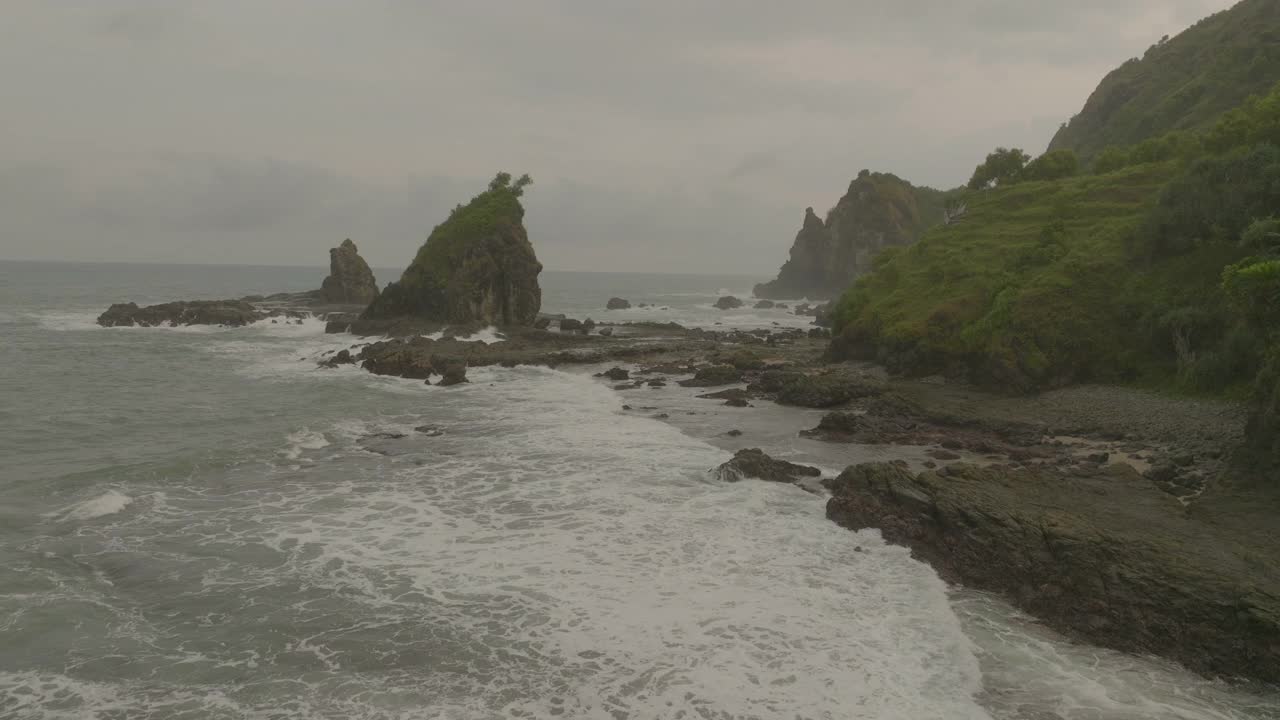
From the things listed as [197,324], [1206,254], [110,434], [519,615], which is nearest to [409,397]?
[110,434]

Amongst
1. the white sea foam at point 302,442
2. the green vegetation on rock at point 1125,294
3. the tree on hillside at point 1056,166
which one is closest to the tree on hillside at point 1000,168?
the tree on hillside at point 1056,166

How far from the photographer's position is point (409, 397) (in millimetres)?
44281

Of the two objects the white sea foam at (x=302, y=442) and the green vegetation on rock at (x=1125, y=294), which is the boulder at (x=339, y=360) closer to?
the white sea foam at (x=302, y=442)

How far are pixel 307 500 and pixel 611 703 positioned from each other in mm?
15812

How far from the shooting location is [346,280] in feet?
360

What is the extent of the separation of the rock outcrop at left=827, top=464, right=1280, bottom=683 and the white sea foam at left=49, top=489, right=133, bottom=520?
23081 mm

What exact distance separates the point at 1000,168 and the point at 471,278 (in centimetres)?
6857

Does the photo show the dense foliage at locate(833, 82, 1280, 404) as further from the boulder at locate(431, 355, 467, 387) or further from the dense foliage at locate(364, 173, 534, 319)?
the dense foliage at locate(364, 173, 534, 319)

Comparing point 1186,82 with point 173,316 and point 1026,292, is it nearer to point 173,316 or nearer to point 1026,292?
point 1026,292

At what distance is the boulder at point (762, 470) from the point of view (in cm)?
2645

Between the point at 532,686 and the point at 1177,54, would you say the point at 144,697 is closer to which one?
the point at 532,686

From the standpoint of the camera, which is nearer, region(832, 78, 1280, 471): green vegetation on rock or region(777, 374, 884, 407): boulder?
region(832, 78, 1280, 471): green vegetation on rock

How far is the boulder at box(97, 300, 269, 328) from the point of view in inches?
3278

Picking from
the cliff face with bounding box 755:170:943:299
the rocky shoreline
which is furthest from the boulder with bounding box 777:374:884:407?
the cliff face with bounding box 755:170:943:299
